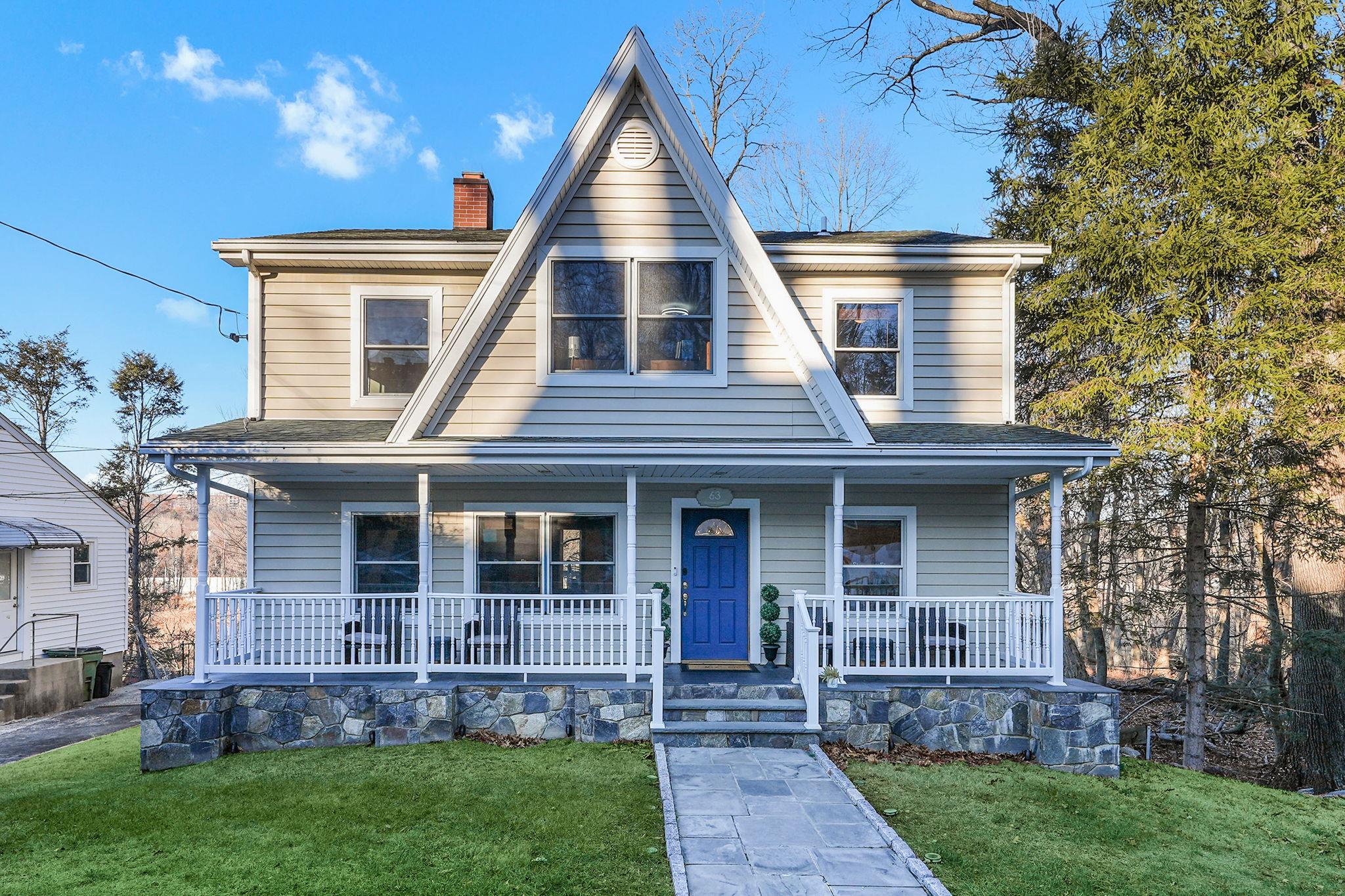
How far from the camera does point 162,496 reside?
20.7 meters

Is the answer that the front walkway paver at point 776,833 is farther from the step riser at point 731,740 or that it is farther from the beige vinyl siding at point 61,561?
the beige vinyl siding at point 61,561

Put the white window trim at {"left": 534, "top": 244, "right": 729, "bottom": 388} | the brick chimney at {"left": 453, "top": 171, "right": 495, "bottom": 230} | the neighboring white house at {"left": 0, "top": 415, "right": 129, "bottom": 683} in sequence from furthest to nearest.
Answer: the neighboring white house at {"left": 0, "top": 415, "right": 129, "bottom": 683}
the brick chimney at {"left": 453, "top": 171, "right": 495, "bottom": 230}
the white window trim at {"left": 534, "top": 244, "right": 729, "bottom": 388}

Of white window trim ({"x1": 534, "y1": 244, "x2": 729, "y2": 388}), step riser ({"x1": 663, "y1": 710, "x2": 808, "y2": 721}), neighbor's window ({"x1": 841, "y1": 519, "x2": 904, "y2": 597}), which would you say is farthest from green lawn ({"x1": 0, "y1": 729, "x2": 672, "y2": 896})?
white window trim ({"x1": 534, "y1": 244, "x2": 729, "y2": 388})

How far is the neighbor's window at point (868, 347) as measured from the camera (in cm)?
979

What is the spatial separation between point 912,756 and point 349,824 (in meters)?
5.63

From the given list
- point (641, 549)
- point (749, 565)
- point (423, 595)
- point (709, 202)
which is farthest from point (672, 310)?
point (423, 595)

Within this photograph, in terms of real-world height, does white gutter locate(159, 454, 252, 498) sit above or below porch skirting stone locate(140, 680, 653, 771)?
above

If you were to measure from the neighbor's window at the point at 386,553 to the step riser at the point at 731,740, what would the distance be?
4159 millimetres

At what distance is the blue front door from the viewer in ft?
31.2

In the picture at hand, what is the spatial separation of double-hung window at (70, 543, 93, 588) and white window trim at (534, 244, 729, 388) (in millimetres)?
15080

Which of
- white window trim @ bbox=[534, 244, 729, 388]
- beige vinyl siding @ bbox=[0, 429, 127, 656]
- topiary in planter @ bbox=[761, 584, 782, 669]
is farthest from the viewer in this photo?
beige vinyl siding @ bbox=[0, 429, 127, 656]

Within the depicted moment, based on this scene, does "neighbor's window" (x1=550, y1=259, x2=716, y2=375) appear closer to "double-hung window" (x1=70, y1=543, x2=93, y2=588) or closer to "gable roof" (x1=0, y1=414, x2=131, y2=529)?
"gable roof" (x1=0, y1=414, x2=131, y2=529)

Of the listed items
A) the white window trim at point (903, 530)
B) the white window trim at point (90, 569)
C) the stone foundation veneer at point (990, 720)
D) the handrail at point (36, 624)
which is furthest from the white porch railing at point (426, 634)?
the white window trim at point (90, 569)

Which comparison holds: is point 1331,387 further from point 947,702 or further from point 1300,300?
point 947,702
